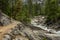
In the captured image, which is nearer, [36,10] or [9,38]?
[9,38]

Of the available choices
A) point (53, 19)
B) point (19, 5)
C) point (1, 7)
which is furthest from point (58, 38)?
point (53, 19)

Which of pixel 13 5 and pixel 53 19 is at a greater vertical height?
pixel 13 5

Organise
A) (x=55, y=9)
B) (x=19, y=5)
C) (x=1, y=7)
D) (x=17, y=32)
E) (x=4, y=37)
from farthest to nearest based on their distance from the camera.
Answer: (x=55, y=9) → (x=19, y=5) → (x=1, y=7) → (x=17, y=32) → (x=4, y=37)

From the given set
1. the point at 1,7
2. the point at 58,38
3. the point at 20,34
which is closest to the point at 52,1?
the point at 1,7

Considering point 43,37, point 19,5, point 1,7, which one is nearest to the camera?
point 43,37

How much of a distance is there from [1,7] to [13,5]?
9.18 meters

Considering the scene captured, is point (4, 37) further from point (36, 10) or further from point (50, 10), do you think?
point (36, 10)

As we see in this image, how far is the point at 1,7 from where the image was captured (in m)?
41.7

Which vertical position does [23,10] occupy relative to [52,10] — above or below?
above

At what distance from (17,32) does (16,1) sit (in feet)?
87.2

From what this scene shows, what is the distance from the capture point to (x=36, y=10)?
11425 centimetres

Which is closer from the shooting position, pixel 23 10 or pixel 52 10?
pixel 23 10

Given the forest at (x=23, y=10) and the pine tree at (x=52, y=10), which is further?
the pine tree at (x=52, y=10)

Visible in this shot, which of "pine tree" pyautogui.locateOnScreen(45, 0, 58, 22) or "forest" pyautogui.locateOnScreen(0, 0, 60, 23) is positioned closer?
"forest" pyautogui.locateOnScreen(0, 0, 60, 23)
